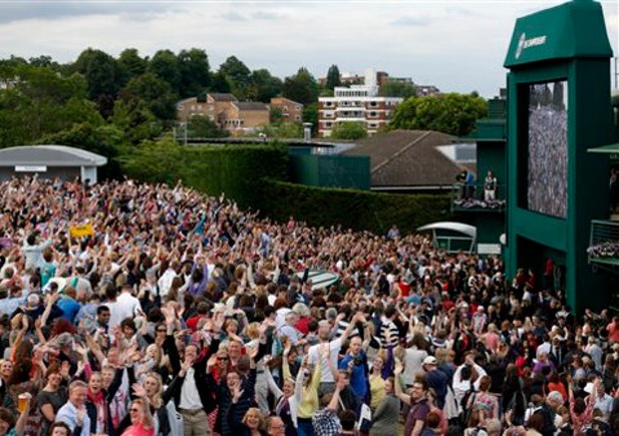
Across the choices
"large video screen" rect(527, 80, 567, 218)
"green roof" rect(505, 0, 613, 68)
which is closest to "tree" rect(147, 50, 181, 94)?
"large video screen" rect(527, 80, 567, 218)

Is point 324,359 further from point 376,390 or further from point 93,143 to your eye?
point 93,143

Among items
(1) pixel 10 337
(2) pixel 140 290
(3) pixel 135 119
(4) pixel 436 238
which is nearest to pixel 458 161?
(4) pixel 436 238

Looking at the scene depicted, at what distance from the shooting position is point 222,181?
7894 centimetres

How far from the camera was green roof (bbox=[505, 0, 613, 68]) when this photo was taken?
35.8m

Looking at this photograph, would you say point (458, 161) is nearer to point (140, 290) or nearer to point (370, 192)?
point (370, 192)

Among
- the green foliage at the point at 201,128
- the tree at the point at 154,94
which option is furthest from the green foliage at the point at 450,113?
the tree at the point at 154,94

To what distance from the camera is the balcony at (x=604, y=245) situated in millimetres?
32844

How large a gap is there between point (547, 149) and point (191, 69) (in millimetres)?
159755

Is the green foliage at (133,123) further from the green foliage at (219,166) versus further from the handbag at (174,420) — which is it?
the handbag at (174,420)

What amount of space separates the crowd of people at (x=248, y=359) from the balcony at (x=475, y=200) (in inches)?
1021

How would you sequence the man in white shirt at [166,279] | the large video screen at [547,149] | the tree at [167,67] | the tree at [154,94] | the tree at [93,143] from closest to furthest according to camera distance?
the man in white shirt at [166,279] → the large video screen at [547,149] → the tree at [93,143] → the tree at [154,94] → the tree at [167,67]

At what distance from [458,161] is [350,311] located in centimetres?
6517

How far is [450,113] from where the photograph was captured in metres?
136

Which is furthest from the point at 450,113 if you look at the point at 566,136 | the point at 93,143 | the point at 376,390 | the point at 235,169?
the point at 376,390
